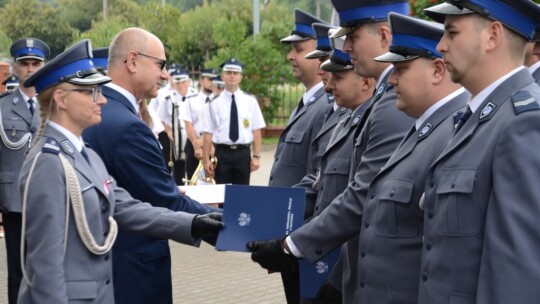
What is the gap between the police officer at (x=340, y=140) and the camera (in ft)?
16.8

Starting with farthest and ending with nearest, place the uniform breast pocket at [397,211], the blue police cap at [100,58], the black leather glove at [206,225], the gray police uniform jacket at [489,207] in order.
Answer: the blue police cap at [100,58] < the black leather glove at [206,225] < the uniform breast pocket at [397,211] < the gray police uniform jacket at [489,207]

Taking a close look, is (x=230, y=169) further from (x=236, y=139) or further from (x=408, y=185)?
(x=408, y=185)

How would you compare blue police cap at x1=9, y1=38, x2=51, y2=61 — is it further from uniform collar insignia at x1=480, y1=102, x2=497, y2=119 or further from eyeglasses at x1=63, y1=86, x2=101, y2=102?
uniform collar insignia at x1=480, y1=102, x2=497, y2=119

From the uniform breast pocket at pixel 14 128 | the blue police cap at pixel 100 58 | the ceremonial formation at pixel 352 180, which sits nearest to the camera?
the ceremonial formation at pixel 352 180

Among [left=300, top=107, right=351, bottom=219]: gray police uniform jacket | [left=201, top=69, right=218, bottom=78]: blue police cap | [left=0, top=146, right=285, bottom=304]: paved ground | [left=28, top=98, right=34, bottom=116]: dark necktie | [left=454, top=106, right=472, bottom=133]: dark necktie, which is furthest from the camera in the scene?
[left=201, top=69, right=218, bottom=78]: blue police cap

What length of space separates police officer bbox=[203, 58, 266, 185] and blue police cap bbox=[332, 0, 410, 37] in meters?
7.40

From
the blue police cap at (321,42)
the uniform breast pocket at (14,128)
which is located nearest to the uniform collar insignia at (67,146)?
the blue police cap at (321,42)

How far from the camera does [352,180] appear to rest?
4750 mm

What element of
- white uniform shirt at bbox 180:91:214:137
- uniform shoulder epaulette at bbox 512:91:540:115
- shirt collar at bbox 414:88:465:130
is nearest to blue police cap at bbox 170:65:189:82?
white uniform shirt at bbox 180:91:214:137

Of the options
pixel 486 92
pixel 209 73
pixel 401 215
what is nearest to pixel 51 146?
pixel 401 215

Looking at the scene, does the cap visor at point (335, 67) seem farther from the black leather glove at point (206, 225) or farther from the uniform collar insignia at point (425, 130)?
the uniform collar insignia at point (425, 130)

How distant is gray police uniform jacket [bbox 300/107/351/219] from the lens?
5793 millimetres

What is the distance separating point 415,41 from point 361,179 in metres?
0.72

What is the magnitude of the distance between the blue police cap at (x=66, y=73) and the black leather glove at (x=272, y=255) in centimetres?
116
